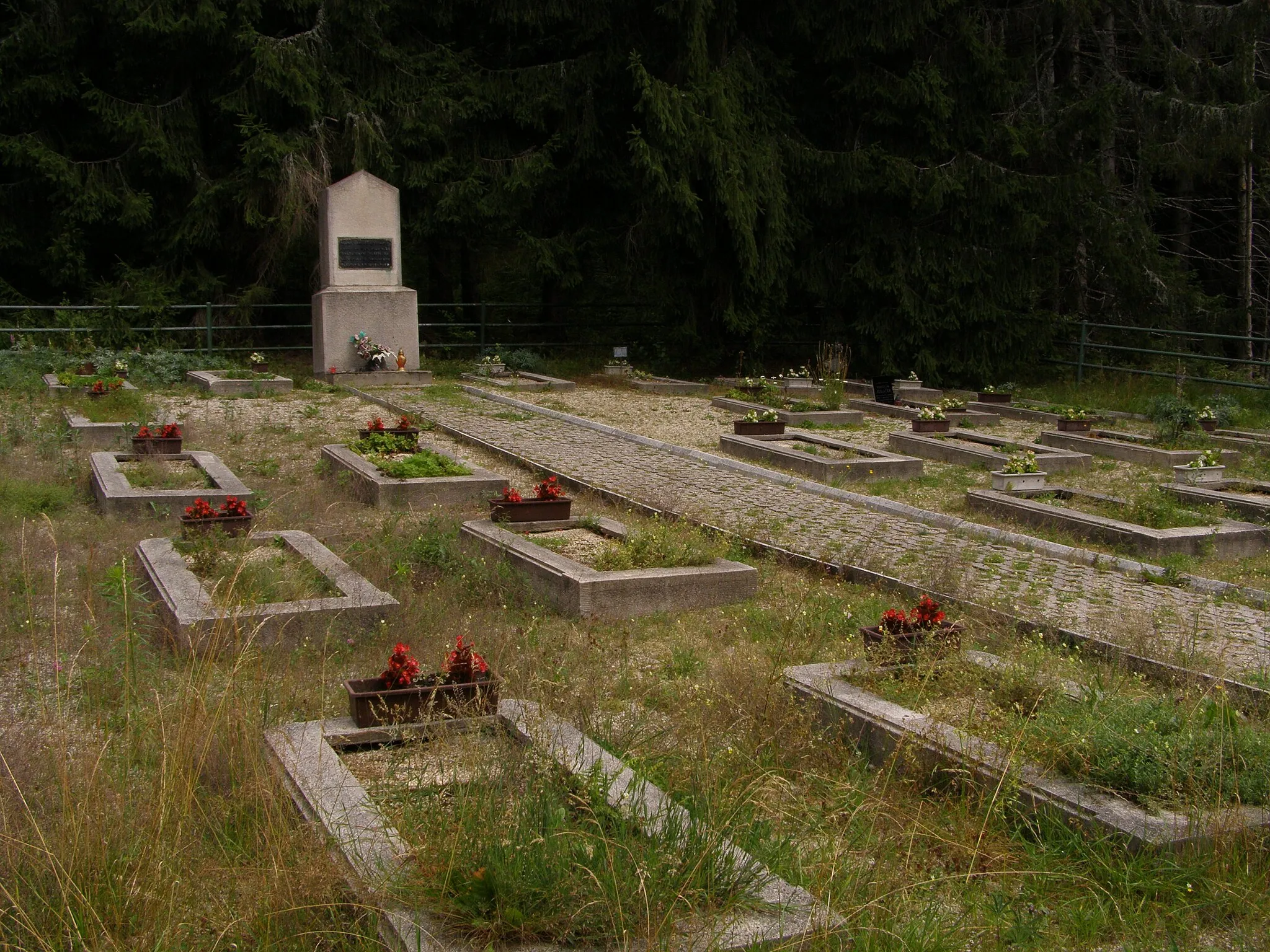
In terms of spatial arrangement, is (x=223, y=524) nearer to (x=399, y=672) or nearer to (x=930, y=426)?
(x=399, y=672)

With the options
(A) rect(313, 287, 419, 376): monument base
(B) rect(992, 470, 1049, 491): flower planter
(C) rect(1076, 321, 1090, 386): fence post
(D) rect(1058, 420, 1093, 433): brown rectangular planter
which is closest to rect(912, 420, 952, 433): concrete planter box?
(D) rect(1058, 420, 1093, 433): brown rectangular planter

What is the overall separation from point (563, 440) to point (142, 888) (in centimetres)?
997

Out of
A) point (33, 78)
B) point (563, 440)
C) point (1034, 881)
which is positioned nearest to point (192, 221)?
point (33, 78)

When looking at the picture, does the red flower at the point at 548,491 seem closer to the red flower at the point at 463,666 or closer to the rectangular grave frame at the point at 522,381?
the red flower at the point at 463,666

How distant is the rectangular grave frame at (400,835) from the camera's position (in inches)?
118

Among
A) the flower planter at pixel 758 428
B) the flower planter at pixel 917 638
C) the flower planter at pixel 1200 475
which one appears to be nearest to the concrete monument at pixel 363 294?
the flower planter at pixel 758 428

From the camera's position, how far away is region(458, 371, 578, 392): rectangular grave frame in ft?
57.8

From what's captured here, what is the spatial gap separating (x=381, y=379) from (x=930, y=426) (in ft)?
25.9

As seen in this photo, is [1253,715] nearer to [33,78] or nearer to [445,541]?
[445,541]

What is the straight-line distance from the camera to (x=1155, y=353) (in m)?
17.2

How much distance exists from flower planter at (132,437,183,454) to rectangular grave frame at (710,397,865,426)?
6.01 metres

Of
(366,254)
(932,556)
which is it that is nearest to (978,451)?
(932,556)

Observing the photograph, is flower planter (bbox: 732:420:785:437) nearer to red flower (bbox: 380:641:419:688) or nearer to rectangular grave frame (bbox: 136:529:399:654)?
rectangular grave frame (bbox: 136:529:399:654)

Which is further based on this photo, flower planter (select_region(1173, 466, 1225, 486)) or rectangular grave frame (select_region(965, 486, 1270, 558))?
flower planter (select_region(1173, 466, 1225, 486))
